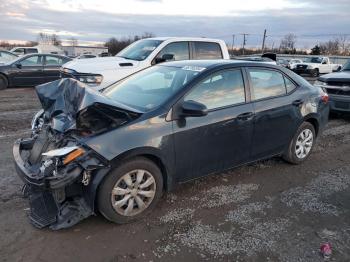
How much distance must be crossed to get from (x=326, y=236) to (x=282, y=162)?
2162 mm

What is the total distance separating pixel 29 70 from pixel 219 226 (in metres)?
12.4

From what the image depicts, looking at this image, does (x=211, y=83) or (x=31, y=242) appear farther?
(x=211, y=83)

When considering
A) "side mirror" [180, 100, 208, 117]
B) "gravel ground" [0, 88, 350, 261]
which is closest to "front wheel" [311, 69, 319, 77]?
"gravel ground" [0, 88, 350, 261]

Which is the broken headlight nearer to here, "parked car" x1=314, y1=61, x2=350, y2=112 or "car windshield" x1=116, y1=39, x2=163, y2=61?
"car windshield" x1=116, y1=39, x2=163, y2=61

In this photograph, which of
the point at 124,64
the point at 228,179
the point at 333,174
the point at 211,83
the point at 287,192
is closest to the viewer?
the point at 211,83

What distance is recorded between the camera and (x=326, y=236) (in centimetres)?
366

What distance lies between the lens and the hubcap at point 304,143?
5.57m

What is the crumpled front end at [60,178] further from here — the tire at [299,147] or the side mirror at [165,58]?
the side mirror at [165,58]

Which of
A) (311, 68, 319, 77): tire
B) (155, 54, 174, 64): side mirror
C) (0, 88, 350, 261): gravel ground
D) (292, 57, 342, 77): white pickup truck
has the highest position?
(155, 54, 174, 64): side mirror

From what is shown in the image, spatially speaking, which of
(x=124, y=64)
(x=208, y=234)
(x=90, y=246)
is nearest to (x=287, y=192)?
(x=208, y=234)

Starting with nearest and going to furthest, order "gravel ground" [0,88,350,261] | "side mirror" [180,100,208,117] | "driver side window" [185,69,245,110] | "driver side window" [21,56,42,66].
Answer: "gravel ground" [0,88,350,261], "side mirror" [180,100,208,117], "driver side window" [185,69,245,110], "driver side window" [21,56,42,66]

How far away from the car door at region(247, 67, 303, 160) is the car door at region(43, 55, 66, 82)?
11146 millimetres

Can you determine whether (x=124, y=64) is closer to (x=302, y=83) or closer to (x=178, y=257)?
(x=302, y=83)

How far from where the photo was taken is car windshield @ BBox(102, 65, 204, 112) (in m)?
4.14
